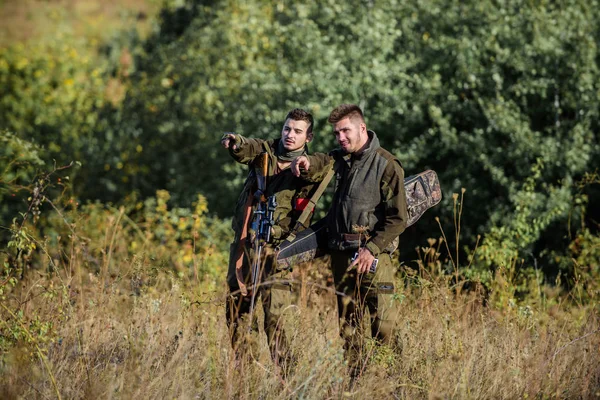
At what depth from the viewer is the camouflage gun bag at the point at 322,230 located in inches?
178

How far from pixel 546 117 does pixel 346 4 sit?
3.39m

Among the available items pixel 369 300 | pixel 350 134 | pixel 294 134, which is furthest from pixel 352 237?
pixel 294 134

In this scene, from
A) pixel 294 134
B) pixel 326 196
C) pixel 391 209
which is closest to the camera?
pixel 391 209

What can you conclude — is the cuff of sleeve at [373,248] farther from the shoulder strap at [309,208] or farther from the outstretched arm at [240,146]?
the outstretched arm at [240,146]

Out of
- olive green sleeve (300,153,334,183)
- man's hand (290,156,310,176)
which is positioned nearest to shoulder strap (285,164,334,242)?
olive green sleeve (300,153,334,183)

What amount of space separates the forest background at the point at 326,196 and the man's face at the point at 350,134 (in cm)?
82

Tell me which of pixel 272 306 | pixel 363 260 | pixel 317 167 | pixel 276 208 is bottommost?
pixel 272 306

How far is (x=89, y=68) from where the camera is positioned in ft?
63.9

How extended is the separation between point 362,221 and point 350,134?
0.53 m

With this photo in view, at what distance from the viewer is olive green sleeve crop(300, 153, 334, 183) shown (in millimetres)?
4477

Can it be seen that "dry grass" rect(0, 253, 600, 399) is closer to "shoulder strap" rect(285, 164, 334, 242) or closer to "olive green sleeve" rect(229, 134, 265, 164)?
"shoulder strap" rect(285, 164, 334, 242)

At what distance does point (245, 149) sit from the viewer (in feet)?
15.0

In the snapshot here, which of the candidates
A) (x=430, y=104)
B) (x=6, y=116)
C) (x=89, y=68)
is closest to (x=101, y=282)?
(x=430, y=104)

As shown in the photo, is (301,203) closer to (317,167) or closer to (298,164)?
(317,167)
